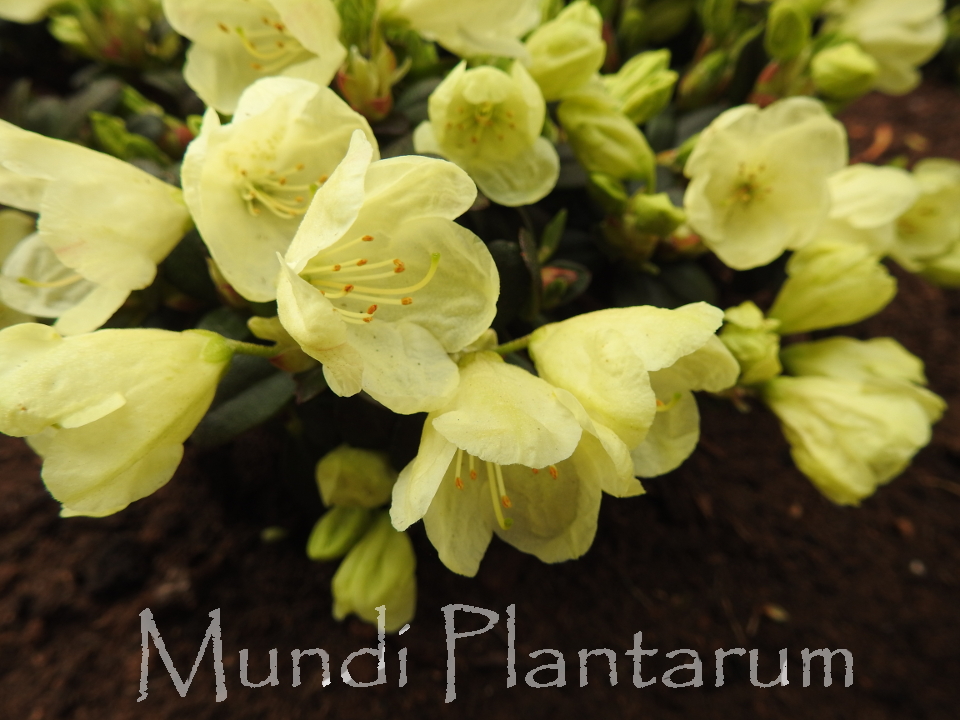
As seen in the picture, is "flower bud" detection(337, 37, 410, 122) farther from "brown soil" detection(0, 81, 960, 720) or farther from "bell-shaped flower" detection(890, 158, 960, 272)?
"bell-shaped flower" detection(890, 158, 960, 272)

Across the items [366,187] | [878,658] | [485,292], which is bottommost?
[878,658]

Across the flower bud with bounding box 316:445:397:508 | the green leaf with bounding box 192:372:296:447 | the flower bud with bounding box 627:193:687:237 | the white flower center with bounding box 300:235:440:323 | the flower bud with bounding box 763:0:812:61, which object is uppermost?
the flower bud with bounding box 763:0:812:61

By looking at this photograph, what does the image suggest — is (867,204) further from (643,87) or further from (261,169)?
(261,169)

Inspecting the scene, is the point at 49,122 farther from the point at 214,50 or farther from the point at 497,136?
the point at 497,136

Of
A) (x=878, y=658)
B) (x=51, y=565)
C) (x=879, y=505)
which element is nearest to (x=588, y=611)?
(x=878, y=658)

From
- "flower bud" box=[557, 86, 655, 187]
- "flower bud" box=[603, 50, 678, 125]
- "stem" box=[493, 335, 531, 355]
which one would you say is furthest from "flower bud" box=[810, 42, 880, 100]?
"stem" box=[493, 335, 531, 355]

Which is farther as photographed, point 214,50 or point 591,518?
point 214,50

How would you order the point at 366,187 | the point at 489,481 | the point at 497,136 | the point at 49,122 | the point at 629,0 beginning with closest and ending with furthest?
the point at 366,187 → the point at 489,481 → the point at 497,136 → the point at 49,122 → the point at 629,0
